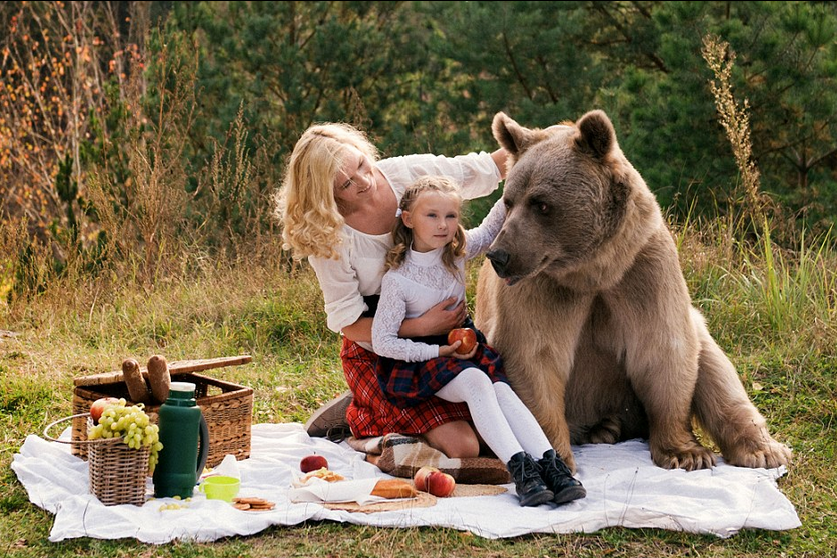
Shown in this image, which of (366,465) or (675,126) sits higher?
(675,126)

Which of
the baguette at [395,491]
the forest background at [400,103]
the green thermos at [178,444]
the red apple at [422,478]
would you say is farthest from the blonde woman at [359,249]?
the forest background at [400,103]

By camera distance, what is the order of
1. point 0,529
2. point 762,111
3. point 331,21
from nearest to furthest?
point 0,529 → point 762,111 → point 331,21

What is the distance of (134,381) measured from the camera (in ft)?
12.0

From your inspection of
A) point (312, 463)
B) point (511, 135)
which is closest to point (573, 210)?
point (511, 135)

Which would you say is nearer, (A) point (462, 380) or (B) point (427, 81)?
(A) point (462, 380)

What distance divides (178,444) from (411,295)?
1.07m

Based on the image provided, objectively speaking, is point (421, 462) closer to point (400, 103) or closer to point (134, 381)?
point (134, 381)

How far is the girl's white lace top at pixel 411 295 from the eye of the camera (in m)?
3.77

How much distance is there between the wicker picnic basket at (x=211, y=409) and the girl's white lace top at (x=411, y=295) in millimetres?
611

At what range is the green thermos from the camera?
11.1 ft

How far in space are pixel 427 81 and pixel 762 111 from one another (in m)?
A: 3.77

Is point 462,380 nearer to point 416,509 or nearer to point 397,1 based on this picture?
point 416,509

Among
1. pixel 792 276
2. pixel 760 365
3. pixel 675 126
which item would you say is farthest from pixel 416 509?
pixel 675 126

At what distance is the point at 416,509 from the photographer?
326 cm
